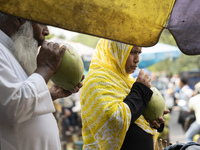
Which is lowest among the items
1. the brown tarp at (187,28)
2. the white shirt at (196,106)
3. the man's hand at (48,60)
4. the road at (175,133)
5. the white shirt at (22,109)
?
the road at (175,133)

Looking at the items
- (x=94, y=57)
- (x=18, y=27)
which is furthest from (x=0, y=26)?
(x=94, y=57)

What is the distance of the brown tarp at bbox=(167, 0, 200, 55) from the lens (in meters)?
1.88

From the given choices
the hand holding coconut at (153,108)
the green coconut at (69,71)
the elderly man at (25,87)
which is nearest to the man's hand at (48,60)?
the elderly man at (25,87)

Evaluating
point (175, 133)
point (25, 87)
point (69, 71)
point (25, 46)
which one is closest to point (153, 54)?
point (175, 133)

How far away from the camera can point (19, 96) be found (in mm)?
1424

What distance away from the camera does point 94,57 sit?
2.61 meters

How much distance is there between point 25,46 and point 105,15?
55cm

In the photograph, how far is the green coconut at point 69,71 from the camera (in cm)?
178

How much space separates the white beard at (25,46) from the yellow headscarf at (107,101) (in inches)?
27.1

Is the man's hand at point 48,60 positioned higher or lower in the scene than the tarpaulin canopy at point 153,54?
higher

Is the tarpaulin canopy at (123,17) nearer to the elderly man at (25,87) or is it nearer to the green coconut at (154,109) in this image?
the elderly man at (25,87)

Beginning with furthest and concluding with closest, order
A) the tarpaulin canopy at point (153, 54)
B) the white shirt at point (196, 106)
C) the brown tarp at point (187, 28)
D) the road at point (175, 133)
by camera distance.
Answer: the tarpaulin canopy at point (153, 54) → the road at point (175, 133) → the white shirt at point (196, 106) → the brown tarp at point (187, 28)

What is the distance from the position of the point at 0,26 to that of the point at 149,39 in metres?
0.94

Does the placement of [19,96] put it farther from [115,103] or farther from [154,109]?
[154,109]
